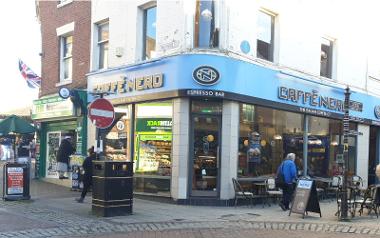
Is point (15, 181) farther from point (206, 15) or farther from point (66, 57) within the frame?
point (66, 57)

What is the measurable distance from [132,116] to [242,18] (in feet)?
14.3

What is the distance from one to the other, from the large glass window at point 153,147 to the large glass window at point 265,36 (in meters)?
3.51

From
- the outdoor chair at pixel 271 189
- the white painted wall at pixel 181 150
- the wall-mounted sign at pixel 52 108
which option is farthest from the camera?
the wall-mounted sign at pixel 52 108

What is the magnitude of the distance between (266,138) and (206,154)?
241cm

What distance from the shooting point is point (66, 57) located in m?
19.2

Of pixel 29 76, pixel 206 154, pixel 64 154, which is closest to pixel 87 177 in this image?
pixel 206 154

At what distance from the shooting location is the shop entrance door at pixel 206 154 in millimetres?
14227

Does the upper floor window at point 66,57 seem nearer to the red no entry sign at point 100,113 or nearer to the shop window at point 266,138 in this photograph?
the shop window at point 266,138

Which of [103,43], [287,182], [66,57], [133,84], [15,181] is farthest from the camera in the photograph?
[66,57]

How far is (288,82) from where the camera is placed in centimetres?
1616

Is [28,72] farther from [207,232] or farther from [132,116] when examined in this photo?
[207,232]

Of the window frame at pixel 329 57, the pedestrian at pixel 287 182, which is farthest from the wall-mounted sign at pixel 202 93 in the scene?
the window frame at pixel 329 57

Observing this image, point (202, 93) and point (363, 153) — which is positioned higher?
point (202, 93)

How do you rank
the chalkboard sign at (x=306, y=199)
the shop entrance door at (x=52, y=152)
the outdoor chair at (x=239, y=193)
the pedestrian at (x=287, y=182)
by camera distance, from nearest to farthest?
the chalkboard sign at (x=306, y=199), the pedestrian at (x=287, y=182), the outdoor chair at (x=239, y=193), the shop entrance door at (x=52, y=152)
